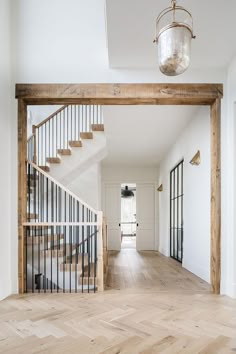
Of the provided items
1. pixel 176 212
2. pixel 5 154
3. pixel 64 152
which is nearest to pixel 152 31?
pixel 5 154

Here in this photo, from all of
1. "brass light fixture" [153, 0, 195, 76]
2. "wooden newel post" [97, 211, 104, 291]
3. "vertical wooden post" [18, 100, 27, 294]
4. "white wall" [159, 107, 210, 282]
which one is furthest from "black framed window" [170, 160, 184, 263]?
"brass light fixture" [153, 0, 195, 76]

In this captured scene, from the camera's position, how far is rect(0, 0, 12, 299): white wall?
3.51 meters

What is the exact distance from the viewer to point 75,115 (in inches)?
273

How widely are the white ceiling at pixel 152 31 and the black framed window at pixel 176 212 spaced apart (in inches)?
124

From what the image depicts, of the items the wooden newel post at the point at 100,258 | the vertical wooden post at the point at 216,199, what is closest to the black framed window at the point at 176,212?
the vertical wooden post at the point at 216,199

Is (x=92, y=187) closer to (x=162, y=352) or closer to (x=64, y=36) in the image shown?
(x=64, y=36)

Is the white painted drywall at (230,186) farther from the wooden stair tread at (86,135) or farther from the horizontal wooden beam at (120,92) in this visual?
the wooden stair tread at (86,135)

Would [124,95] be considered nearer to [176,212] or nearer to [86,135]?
[86,135]

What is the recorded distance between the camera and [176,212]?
7270mm

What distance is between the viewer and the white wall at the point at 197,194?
15.0 ft

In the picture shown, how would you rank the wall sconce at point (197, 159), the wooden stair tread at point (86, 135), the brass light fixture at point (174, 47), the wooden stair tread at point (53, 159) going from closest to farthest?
the brass light fixture at point (174, 47) < the wall sconce at point (197, 159) < the wooden stair tread at point (53, 159) < the wooden stair tread at point (86, 135)

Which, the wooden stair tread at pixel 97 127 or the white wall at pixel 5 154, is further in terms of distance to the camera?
the wooden stair tread at pixel 97 127

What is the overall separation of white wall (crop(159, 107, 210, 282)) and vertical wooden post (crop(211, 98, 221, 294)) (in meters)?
0.73

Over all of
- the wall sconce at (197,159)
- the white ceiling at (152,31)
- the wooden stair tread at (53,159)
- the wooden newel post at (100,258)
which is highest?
the white ceiling at (152,31)
